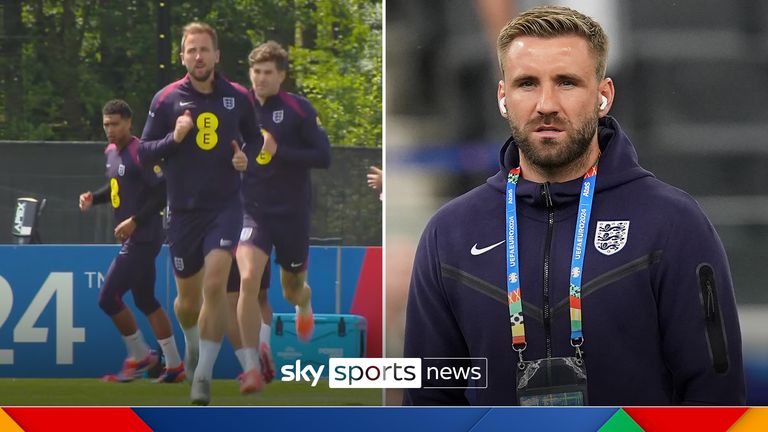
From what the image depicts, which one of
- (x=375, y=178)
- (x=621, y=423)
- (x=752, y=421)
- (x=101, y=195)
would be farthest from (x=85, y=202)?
(x=752, y=421)

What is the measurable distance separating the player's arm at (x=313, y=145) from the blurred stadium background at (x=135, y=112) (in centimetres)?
3

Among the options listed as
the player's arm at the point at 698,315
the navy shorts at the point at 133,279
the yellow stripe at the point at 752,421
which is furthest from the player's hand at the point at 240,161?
the yellow stripe at the point at 752,421

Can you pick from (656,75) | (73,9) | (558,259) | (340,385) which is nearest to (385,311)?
(340,385)

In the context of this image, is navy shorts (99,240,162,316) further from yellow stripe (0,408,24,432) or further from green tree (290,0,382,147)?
green tree (290,0,382,147)

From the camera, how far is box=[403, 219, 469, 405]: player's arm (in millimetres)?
4094

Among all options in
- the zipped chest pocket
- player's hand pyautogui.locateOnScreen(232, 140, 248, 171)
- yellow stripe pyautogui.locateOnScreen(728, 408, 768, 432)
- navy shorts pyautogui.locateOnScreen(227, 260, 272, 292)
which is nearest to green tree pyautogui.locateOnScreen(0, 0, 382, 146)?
player's hand pyautogui.locateOnScreen(232, 140, 248, 171)

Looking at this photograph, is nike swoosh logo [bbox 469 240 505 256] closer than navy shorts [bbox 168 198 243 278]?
Yes

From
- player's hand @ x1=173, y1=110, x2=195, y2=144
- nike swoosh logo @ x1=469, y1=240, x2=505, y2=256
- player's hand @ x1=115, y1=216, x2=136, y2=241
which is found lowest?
nike swoosh logo @ x1=469, y1=240, x2=505, y2=256

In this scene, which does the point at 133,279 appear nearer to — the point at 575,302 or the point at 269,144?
the point at 269,144

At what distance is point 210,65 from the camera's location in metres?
4.15

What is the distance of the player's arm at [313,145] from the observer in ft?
13.6

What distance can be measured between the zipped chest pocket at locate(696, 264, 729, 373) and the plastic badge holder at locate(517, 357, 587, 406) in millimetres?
397

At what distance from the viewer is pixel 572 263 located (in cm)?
393

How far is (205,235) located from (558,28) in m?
1.30
